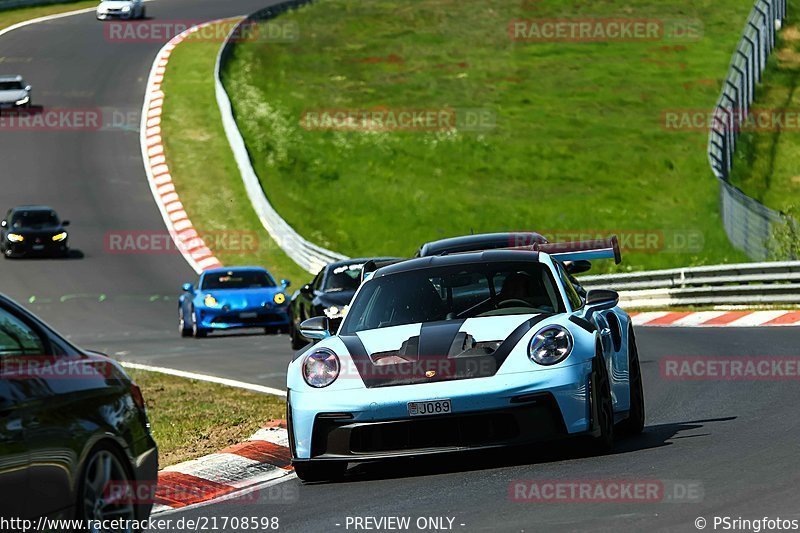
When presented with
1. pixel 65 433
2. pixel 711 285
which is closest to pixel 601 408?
pixel 65 433

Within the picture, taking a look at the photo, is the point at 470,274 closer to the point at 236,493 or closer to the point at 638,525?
the point at 236,493

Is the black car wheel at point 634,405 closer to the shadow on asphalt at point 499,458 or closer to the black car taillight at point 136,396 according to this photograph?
the shadow on asphalt at point 499,458

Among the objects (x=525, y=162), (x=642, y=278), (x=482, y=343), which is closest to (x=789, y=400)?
(x=482, y=343)

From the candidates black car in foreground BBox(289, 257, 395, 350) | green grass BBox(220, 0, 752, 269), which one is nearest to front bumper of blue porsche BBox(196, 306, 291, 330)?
black car in foreground BBox(289, 257, 395, 350)

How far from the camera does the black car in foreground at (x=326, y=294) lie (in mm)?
21859

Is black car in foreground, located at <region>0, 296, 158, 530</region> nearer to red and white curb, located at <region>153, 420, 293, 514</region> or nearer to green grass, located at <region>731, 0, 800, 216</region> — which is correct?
red and white curb, located at <region>153, 420, 293, 514</region>

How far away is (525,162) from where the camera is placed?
44.7 m

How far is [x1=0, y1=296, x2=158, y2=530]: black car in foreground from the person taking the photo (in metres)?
6.34

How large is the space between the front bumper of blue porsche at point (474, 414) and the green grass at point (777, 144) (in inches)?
1051

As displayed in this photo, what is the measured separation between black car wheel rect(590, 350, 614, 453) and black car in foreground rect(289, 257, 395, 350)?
11.6 meters

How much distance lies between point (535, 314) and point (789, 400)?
10.6 ft

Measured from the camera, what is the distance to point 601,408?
9.78 metres

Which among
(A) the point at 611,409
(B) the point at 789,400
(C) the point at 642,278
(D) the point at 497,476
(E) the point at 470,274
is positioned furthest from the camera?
(C) the point at 642,278

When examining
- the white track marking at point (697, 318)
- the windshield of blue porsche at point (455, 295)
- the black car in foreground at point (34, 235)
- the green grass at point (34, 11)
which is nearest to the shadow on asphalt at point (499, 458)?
the windshield of blue porsche at point (455, 295)
